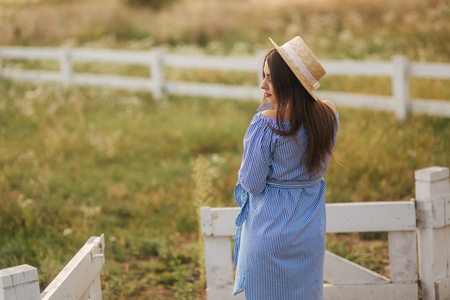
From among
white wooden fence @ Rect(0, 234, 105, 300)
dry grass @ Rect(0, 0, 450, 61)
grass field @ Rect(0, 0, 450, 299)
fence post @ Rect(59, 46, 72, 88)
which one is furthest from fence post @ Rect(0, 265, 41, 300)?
dry grass @ Rect(0, 0, 450, 61)

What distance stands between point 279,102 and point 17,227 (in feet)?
11.8

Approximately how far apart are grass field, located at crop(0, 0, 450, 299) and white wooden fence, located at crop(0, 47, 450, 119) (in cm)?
25

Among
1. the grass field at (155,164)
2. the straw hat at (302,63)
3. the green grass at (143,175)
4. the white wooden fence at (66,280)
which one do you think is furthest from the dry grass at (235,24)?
the straw hat at (302,63)

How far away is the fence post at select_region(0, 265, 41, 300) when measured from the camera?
2271mm

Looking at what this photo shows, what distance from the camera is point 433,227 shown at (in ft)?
11.0

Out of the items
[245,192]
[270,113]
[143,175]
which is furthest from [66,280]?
[143,175]

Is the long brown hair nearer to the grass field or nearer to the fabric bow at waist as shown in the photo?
the fabric bow at waist

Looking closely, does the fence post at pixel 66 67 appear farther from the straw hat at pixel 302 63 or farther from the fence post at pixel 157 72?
the straw hat at pixel 302 63

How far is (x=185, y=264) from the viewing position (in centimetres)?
487

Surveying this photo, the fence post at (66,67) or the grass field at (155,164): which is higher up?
the fence post at (66,67)

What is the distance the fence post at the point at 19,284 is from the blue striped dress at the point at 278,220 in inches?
36.1

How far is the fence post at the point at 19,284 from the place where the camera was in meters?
2.27

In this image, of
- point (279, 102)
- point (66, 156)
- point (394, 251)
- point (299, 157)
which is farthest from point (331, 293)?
point (66, 156)

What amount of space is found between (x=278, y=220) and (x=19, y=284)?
1096mm
